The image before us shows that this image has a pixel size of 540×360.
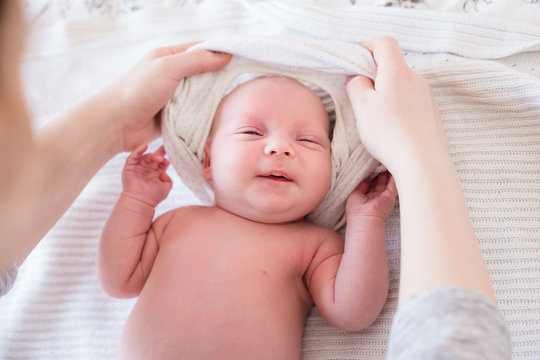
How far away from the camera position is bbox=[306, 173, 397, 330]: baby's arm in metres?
1.01

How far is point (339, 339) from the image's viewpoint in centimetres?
111

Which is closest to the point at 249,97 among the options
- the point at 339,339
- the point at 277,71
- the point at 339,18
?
the point at 277,71

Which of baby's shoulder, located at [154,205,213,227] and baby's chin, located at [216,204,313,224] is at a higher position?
baby's chin, located at [216,204,313,224]

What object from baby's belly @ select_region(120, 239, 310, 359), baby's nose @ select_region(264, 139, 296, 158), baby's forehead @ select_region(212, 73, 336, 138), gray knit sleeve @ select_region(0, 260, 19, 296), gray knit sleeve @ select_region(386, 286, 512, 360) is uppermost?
baby's forehead @ select_region(212, 73, 336, 138)

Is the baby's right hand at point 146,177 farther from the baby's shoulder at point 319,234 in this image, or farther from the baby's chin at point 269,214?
the baby's shoulder at point 319,234

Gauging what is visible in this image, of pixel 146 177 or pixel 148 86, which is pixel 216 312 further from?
pixel 148 86

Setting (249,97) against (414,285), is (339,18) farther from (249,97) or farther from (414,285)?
(414,285)

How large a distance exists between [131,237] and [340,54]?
2.16 ft

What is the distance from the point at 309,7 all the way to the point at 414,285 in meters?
0.92

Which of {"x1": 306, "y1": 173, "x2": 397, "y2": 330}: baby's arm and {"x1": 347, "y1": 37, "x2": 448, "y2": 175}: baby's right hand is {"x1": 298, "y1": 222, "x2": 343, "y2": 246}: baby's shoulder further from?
{"x1": 347, "y1": 37, "x2": 448, "y2": 175}: baby's right hand

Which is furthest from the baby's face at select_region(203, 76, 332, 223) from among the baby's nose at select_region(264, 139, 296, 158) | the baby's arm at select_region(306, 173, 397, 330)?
the baby's arm at select_region(306, 173, 397, 330)

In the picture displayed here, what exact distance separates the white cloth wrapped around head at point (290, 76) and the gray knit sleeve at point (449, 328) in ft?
1.73

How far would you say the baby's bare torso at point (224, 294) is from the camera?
3.33ft

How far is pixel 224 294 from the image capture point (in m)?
1.05
